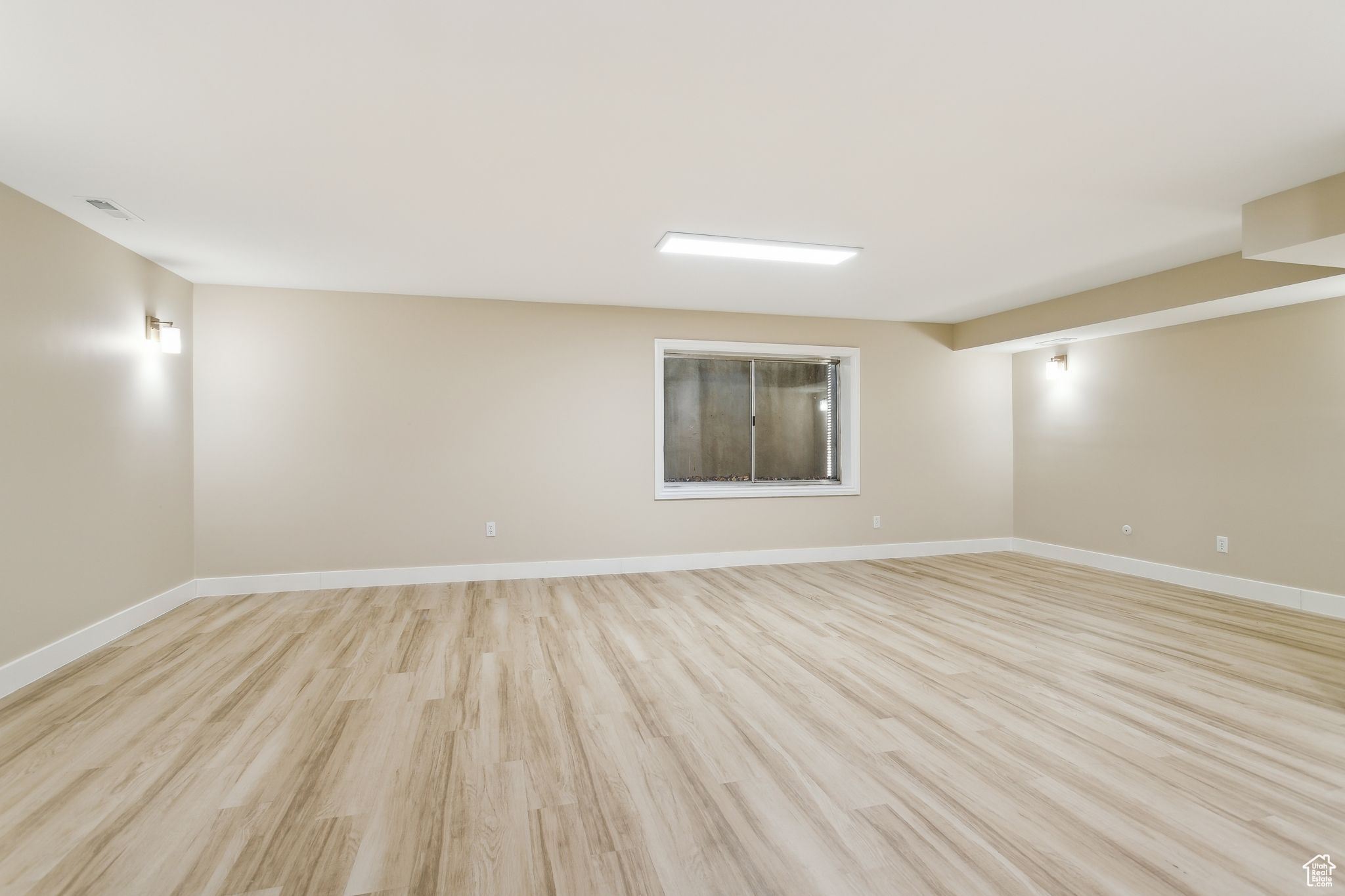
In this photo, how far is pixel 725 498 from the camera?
593 cm

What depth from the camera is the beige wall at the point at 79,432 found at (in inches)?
117

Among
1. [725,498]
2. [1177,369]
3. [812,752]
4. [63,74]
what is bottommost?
[812,752]

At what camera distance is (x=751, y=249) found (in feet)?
12.6

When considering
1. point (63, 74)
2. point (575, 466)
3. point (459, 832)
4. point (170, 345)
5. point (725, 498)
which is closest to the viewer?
point (459, 832)

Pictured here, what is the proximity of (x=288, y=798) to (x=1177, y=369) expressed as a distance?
656 cm

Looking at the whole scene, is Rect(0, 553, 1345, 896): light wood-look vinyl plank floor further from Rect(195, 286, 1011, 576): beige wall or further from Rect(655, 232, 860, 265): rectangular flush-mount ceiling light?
Rect(655, 232, 860, 265): rectangular flush-mount ceiling light

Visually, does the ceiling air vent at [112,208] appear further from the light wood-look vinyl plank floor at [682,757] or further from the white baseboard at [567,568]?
the white baseboard at [567,568]

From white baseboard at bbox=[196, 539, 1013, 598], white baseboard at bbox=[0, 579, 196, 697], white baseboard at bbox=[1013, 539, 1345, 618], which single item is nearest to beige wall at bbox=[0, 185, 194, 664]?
white baseboard at bbox=[0, 579, 196, 697]

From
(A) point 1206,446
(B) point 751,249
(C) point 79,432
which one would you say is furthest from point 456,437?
(A) point 1206,446

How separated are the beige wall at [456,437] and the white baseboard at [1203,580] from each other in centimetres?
166

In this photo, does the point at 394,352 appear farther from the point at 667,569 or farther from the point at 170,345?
the point at 667,569

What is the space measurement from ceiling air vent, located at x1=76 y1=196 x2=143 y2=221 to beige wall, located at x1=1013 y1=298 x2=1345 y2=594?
734 centimetres

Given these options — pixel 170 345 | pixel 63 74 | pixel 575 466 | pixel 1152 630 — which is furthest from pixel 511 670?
pixel 1152 630

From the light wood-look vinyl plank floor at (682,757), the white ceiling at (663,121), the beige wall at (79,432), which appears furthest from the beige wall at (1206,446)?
the beige wall at (79,432)
